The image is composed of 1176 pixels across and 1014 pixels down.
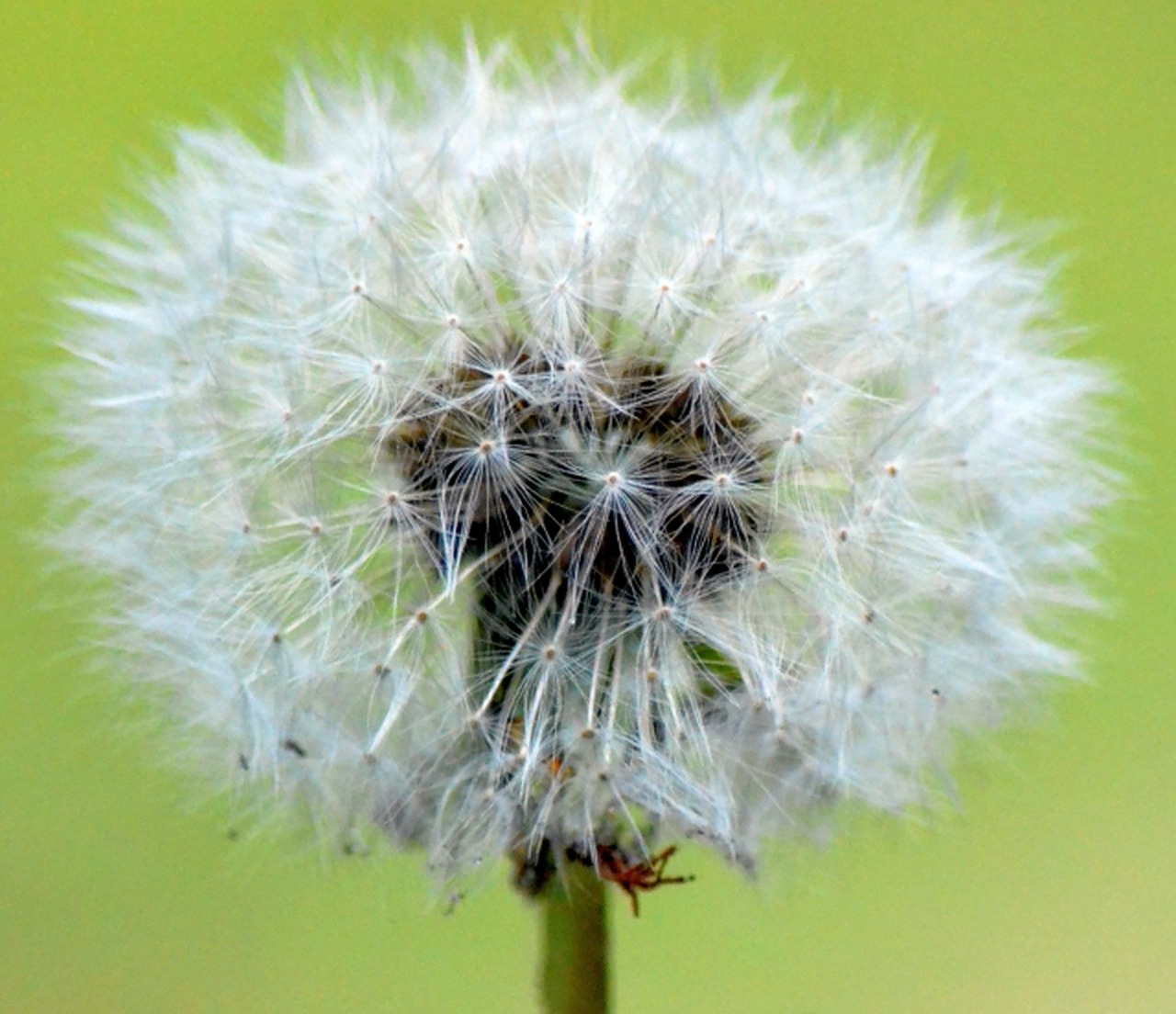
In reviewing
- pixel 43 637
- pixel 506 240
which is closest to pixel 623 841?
pixel 506 240

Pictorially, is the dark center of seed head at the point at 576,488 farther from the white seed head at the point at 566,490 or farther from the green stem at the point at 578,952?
the green stem at the point at 578,952

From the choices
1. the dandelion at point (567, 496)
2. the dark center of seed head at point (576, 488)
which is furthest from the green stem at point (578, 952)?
the dark center of seed head at point (576, 488)

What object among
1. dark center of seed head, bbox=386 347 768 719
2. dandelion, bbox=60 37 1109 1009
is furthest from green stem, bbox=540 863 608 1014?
dark center of seed head, bbox=386 347 768 719

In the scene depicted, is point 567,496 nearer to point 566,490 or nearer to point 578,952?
point 566,490

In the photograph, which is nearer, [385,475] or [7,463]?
[385,475]

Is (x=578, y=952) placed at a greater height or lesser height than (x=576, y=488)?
lesser

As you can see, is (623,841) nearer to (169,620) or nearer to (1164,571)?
(169,620)

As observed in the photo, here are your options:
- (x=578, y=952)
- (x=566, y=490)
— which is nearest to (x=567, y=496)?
(x=566, y=490)
